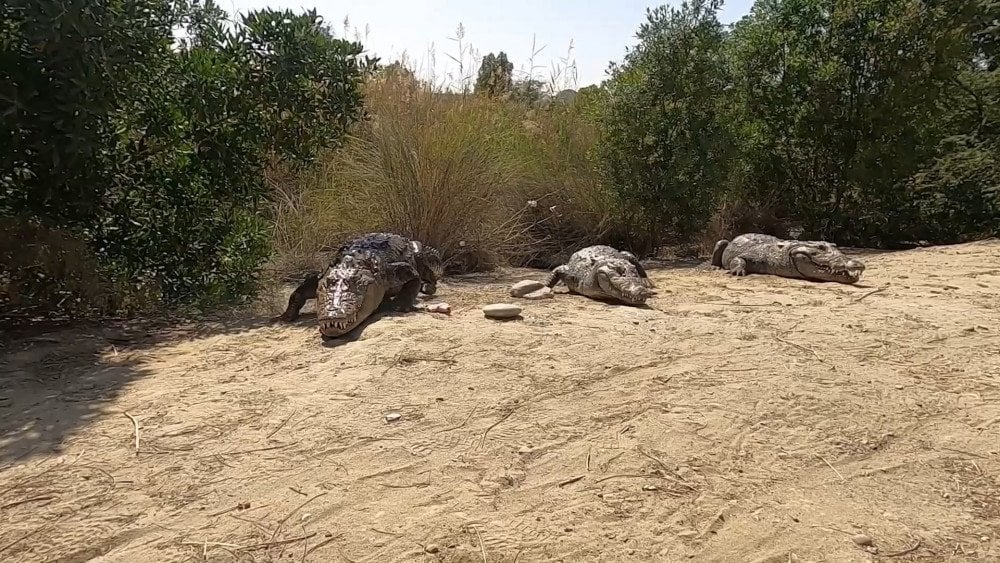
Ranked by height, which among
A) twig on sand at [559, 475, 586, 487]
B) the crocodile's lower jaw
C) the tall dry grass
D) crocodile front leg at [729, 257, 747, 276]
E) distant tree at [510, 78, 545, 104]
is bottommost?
twig on sand at [559, 475, 586, 487]

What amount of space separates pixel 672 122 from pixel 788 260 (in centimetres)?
281

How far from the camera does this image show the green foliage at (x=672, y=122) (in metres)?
8.73

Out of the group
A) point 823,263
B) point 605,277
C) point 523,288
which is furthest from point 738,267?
point 523,288

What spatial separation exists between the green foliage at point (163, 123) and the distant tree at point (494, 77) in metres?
3.83

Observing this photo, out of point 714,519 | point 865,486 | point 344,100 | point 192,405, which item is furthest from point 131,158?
point 865,486

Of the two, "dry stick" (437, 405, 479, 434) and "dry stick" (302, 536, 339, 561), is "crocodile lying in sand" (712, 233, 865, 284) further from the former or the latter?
"dry stick" (302, 536, 339, 561)

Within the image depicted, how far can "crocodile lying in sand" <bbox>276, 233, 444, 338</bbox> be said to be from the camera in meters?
4.35

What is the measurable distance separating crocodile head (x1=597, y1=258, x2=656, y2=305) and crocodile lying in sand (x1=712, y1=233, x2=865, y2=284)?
7.11 ft

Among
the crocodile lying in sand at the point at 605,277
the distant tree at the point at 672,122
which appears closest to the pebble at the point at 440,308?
the crocodile lying in sand at the point at 605,277

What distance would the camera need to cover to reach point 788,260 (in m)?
6.98

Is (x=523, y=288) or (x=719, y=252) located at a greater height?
(x=719, y=252)

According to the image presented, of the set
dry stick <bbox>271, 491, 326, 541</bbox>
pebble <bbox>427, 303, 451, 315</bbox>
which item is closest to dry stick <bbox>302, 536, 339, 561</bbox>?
dry stick <bbox>271, 491, 326, 541</bbox>

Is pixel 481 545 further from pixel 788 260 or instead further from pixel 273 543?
pixel 788 260

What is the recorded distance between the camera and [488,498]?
7.88ft
